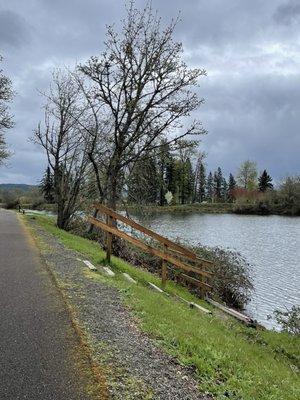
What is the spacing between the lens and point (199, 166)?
123 metres

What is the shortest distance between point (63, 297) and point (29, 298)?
1.84 feet

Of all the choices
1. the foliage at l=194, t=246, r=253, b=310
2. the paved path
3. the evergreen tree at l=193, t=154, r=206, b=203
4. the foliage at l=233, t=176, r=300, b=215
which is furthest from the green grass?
the evergreen tree at l=193, t=154, r=206, b=203

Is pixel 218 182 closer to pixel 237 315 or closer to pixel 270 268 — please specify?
pixel 270 268

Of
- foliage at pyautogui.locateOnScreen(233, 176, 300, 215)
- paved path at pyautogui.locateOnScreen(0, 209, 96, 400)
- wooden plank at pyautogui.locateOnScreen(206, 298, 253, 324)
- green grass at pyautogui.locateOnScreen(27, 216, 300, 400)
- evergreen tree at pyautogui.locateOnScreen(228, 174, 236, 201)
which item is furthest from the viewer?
evergreen tree at pyautogui.locateOnScreen(228, 174, 236, 201)

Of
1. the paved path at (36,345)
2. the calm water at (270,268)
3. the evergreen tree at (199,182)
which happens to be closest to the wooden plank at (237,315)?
the calm water at (270,268)

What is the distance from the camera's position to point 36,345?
5.77 meters

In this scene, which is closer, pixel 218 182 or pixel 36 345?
pixel 36 345

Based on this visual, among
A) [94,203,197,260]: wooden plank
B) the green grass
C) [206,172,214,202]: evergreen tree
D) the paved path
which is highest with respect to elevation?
[206,172,214,202]: evergreen tree

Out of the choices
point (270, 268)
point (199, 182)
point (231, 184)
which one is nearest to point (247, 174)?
point (231, 184)

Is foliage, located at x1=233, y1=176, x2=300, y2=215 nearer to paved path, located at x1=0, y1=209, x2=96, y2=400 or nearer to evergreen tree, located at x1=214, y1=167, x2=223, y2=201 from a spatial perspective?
evergreen tree, located at x1=214, y1=167, x2=223, y2=201

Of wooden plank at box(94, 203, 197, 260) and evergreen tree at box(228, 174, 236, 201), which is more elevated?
evergreen tree at box(228, 174, 236, 201)

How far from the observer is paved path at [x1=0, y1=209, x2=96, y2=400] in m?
4.66

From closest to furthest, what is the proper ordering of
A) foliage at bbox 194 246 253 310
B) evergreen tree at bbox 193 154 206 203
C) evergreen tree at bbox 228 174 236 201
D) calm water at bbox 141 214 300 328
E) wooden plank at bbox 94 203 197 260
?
1. wooden plank at bbox 94 203 197 260
2. calm water at bbox 141 214 300 328
3. foliage at bbox 194 246 253 310
4. evergreen tree at bbox 193 154 206 203
5. evergreen tree at bbox 228 174 236 201

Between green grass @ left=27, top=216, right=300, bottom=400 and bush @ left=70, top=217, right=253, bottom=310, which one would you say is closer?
green grass @ left=27, top=216, right=300, bottom=400
